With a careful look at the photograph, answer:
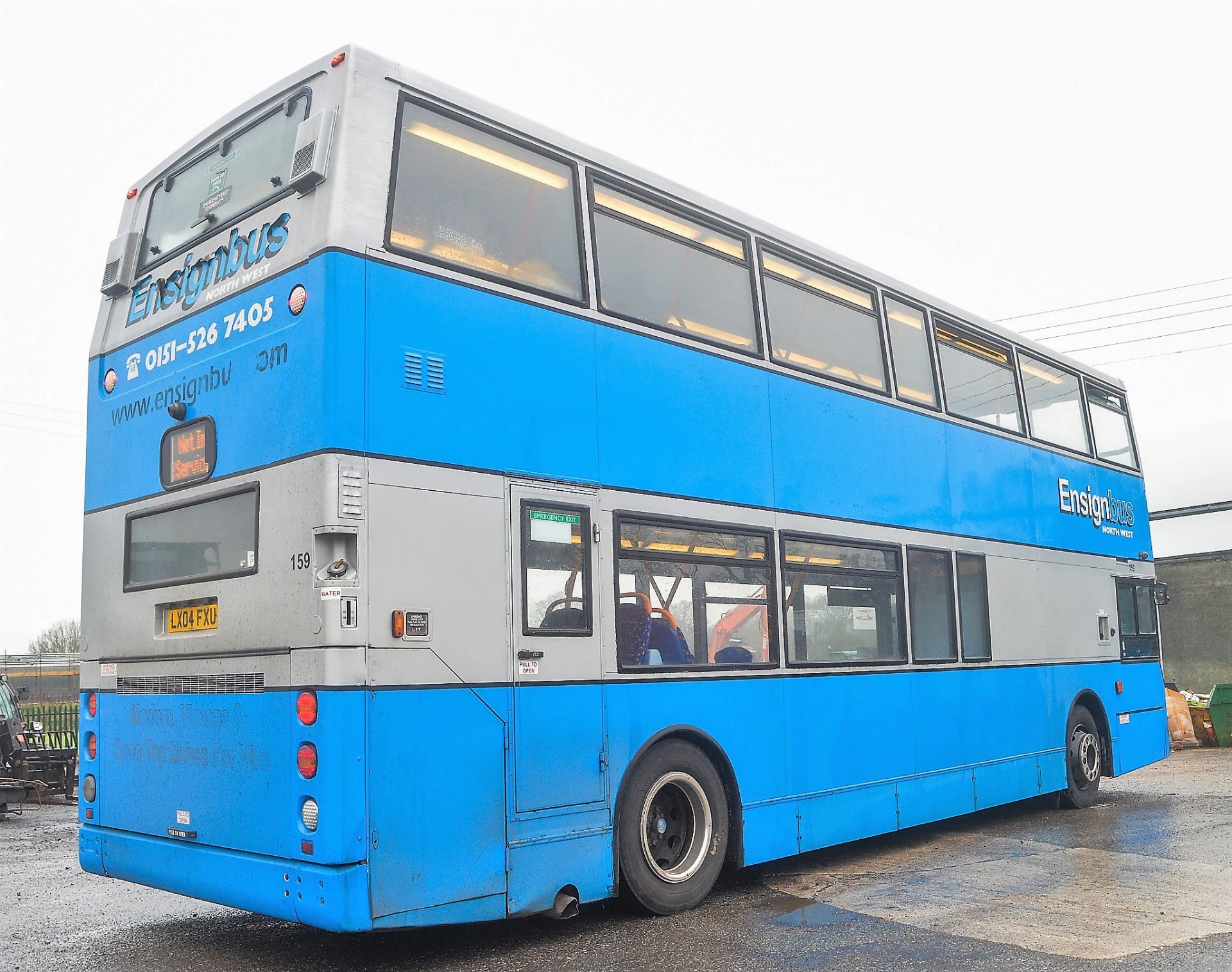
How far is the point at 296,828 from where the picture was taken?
5.58 m

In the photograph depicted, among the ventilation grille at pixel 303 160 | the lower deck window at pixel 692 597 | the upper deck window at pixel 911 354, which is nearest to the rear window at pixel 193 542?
the ventilation grille at pixel 303 160

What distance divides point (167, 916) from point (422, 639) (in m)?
3.29

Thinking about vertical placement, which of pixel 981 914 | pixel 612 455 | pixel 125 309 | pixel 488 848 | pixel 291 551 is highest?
Result: pixel 125 309

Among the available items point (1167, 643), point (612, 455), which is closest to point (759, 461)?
point (612, 455)

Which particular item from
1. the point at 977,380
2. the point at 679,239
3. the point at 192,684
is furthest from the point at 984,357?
the point at 192,684

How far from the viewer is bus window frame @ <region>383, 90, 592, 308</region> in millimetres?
6168

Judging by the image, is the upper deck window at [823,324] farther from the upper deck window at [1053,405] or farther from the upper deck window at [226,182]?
the upper deck window at [226,182]

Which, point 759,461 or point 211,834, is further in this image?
point 759,461

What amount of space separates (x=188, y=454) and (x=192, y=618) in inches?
37.6

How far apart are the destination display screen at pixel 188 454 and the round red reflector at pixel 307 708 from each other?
1553mm

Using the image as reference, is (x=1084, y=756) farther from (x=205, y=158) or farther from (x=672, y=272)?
(x=205, y=158)

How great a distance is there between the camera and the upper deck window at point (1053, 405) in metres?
12.3

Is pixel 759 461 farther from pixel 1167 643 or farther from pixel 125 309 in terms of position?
pixel 1167 643

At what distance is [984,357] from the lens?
11570 millimetres
